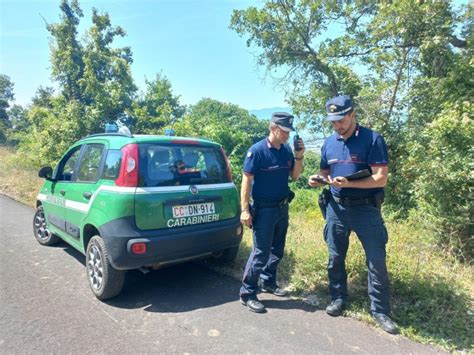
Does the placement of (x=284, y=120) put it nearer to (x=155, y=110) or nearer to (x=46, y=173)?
(x=46, y=173)

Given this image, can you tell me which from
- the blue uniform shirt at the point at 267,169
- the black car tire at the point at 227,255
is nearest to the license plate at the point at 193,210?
the blue uniform shirt at the point at 267,169

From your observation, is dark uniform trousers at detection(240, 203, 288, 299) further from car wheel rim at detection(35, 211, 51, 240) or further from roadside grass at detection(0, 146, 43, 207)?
roadside grass at detection(0, 146, 43, 207)

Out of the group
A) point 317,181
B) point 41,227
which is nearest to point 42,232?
point 41,227

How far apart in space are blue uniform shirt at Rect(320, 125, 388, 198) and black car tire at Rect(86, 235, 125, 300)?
7.70 feet

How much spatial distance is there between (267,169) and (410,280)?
183 centimetres

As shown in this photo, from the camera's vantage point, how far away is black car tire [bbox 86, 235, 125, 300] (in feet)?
10.8

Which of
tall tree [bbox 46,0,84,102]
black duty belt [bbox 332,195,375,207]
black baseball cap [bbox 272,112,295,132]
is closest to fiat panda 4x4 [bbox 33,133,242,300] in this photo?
black baseball cap [bbox 272,112,295,132]

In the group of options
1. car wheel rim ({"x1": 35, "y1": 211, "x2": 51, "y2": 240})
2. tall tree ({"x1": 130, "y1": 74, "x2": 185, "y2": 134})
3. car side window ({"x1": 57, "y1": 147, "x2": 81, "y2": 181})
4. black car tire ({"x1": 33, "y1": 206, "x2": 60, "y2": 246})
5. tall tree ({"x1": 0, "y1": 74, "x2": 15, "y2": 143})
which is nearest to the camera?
car side window ({"x1": 57, "y1": 147, "x2": 81, "y2": 181})

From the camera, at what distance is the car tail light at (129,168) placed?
323cm

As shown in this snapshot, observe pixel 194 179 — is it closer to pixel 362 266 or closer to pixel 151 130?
pixel 362 266

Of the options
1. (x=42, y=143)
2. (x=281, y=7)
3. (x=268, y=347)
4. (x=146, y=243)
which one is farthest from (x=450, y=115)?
(x=42, y=143)

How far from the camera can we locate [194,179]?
362 cm

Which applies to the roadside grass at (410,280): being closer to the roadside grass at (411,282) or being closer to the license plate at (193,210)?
the roadside grass at (411,282)

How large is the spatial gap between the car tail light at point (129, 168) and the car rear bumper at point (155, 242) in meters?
0.36
